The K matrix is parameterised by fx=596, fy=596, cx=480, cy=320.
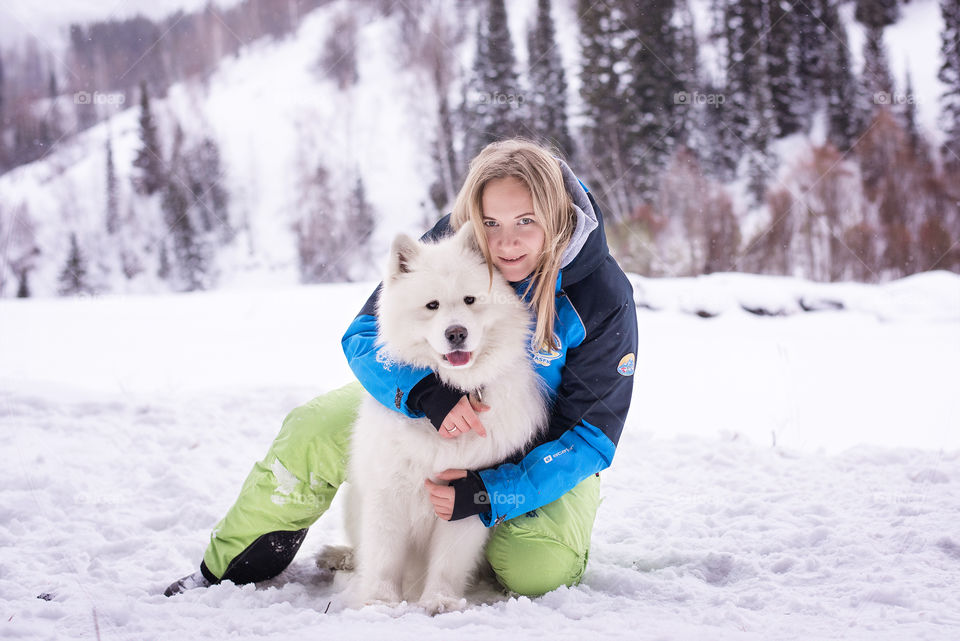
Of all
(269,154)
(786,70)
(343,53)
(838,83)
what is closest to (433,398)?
(269,154)

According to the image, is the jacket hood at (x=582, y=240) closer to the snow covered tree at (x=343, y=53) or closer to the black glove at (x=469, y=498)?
the black glove at (x=469, y=498)

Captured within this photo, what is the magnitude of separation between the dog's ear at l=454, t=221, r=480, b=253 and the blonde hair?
19 mm

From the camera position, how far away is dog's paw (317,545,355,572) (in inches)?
95.6

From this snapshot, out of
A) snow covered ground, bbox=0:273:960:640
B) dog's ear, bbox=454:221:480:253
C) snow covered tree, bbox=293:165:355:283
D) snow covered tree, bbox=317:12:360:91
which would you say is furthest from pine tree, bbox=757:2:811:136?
dog's ear, bbox=454:221:480:253

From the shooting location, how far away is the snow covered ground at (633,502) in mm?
1740

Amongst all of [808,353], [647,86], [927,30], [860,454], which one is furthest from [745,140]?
[860,454]

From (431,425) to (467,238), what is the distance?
70 centimetres

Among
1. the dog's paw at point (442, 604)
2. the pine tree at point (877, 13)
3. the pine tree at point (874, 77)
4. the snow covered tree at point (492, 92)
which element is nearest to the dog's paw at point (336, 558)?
the dog's paw at point (442, 604)

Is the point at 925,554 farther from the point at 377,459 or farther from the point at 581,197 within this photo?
the point at 377,459

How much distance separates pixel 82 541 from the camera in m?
2.40

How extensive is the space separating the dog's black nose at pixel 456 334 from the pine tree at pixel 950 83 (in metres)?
13.5

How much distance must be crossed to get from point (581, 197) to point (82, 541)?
7.87ft

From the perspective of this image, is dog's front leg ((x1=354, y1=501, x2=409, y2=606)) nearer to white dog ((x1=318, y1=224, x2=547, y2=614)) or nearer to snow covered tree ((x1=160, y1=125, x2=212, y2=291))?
white dog ((x1=318, y1=224, x2=547, y2=614))

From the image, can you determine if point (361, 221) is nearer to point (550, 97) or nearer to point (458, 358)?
point (550, 97)
